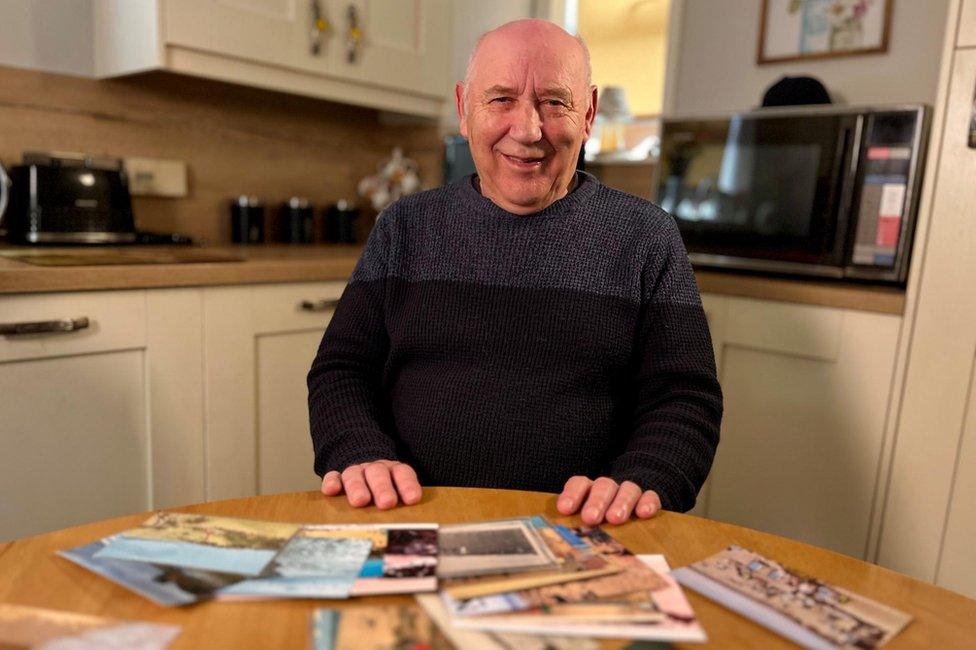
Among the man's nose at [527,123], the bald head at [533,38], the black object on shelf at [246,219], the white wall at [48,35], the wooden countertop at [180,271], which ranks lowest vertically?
the wooden countertop at [180,271]

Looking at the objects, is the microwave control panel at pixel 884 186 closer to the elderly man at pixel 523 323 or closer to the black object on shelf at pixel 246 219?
the elderly man at pixel 523 323

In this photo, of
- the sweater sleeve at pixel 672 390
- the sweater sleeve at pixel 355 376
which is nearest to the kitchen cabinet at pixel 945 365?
the sweater sleeve at pixel 672 390

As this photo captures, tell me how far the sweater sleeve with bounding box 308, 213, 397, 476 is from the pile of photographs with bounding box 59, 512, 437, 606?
0.26 m

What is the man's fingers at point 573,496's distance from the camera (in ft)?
2.60

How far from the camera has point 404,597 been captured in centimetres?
60

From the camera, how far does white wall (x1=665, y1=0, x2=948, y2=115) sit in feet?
6.49

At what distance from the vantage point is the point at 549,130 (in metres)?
1.12

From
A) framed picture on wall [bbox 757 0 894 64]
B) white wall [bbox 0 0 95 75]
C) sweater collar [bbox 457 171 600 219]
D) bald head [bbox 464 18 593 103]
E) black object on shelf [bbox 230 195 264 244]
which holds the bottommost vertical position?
black object on shelf [bbox 230 195 264 244]

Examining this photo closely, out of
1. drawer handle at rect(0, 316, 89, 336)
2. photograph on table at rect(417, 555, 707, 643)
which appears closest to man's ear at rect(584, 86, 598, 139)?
photograph on table at rect(417, 555, 707, 643)

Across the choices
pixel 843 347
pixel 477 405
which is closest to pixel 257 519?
pixel 477 405

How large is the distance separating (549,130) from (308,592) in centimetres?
76

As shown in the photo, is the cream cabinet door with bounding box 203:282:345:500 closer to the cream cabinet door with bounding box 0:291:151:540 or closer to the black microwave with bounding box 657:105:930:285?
the cream cabinet door with bounding box 0:291:151:540

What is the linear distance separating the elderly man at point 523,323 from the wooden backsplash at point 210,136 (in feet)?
4.07

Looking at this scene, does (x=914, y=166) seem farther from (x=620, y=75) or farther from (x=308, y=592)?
(x=308, y=592)
